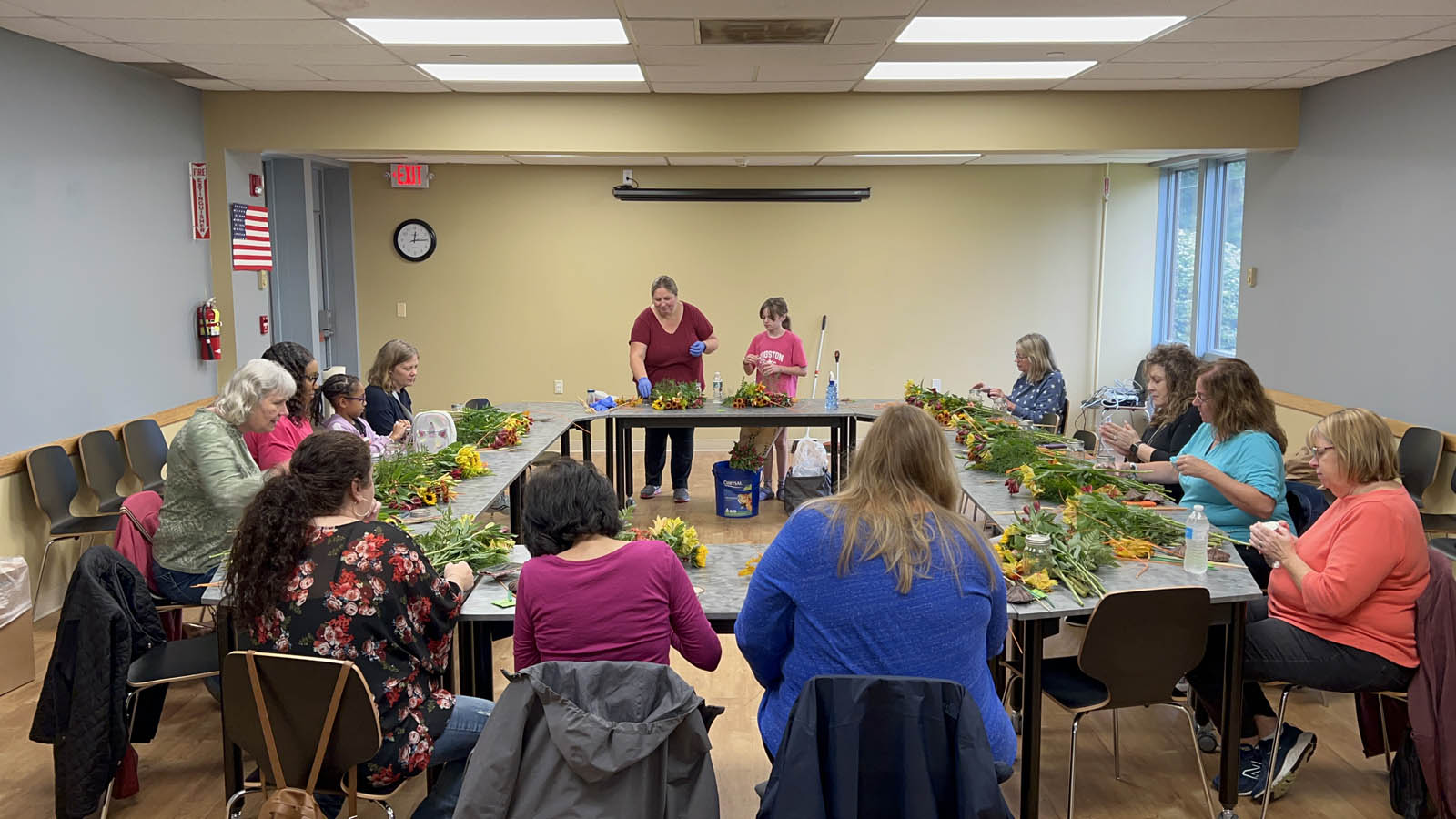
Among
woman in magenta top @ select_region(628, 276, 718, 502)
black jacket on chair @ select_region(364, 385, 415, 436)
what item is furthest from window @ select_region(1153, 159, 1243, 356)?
black jacket on chair @ select_region(364, 385, 415, 436)

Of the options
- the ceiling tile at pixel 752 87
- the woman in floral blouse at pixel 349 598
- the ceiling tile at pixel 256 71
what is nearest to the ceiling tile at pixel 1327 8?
the ceiling tile at pixel 752 87

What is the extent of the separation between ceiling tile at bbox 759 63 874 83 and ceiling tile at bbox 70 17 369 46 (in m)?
2.23

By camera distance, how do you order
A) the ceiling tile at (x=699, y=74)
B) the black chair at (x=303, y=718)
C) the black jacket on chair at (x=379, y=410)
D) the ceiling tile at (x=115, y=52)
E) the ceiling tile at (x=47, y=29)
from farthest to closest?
the ceiling tile at (x=699, y=74)
the black jacket on chair at (x=379, y=410)
the ceiling tile at (x=115, y=52)
the ceiling tile at (x=47, y=29)
the black chair at (x=303, y=718)

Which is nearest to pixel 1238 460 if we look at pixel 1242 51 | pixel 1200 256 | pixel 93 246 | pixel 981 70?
pixel 1242 51

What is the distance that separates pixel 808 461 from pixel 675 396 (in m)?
1.05

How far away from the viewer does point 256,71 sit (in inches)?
241

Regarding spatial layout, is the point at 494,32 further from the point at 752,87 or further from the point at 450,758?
the point at 450,758

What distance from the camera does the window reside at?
350 inches

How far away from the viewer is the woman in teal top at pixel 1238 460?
388cm

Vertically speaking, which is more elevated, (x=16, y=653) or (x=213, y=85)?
(x=213, y=85)

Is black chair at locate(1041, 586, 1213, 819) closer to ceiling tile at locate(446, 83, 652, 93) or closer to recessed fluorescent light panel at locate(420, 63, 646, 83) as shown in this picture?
recessed fluorescent light panel at locate(420, 63, 646, 83)

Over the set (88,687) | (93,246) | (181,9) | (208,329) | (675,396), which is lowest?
(88,687)

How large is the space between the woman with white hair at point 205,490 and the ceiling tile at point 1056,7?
3.07 meters

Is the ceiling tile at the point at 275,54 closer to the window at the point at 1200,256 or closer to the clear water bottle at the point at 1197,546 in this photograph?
the clear water bottle at the point at 1197,546
